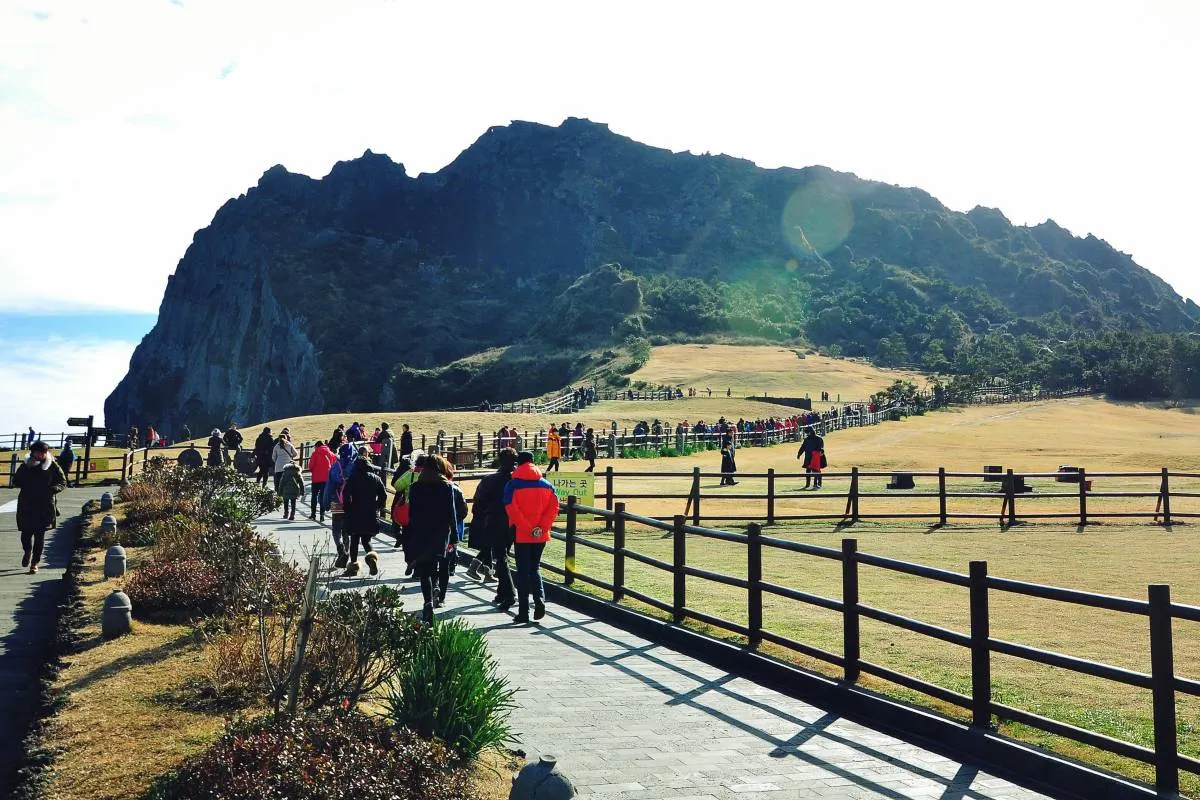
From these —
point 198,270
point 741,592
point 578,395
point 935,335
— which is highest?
point 198,270

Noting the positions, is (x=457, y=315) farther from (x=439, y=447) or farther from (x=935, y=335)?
(x=439, y=447)

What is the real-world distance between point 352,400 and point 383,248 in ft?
159

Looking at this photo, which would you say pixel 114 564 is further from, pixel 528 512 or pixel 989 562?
pixel 989 562

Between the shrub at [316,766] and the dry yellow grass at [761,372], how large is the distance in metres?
84.6

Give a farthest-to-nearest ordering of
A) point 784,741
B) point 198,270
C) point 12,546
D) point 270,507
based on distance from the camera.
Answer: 1. point 198,270
2. point 270,507
3. point 12,546
4. point 784,741

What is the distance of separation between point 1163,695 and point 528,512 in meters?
6.26

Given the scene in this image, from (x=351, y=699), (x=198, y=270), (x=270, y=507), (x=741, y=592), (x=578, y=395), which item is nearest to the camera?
(x=351, y=699)

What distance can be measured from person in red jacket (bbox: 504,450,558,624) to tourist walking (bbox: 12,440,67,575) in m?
7.84

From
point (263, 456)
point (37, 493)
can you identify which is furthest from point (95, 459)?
point (37, 493)

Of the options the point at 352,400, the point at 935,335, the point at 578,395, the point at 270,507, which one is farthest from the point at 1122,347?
the point at 270,507

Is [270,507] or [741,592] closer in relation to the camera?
[741,592]

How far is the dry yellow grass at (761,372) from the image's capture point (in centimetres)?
9738

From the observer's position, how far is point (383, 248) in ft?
639

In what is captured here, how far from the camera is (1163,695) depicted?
18.3 feet
